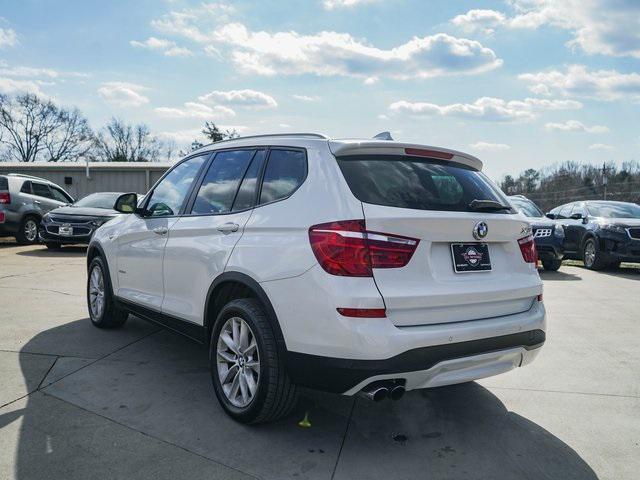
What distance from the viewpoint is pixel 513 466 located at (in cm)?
300

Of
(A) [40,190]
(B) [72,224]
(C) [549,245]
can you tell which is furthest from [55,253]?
(C) [549,245]

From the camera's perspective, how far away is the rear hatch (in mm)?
2916

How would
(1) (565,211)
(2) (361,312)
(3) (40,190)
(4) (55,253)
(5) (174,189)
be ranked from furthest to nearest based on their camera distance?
(3) (40,190), (1) (565,211), (4) (55,253), (5) (174,189), (2) (361,312)

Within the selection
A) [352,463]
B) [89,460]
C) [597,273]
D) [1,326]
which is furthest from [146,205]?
[597,273]

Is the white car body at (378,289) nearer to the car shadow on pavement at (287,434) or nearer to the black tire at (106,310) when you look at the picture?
the car shadow on pavement at (287,434)

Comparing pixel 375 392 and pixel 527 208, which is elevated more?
pixel 527 208

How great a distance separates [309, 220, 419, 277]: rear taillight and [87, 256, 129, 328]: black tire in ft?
10.4

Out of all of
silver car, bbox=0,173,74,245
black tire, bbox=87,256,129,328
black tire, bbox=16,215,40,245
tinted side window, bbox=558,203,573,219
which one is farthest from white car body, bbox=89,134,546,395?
black tire, bbox=16,215,40,245

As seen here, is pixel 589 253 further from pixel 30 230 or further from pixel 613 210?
pixel 30 230

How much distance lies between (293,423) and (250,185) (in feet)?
5.19

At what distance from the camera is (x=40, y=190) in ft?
49.5

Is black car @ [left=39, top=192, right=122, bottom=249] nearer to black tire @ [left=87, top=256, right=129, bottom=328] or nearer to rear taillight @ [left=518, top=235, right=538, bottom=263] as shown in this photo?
black tire @ [left=87, top=256, right=129, bottom=328]

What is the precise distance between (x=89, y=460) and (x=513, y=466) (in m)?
2.29

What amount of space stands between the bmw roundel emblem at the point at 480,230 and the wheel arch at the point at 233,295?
49.3 inches
